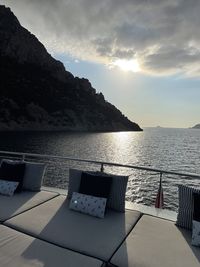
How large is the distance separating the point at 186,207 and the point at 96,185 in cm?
117

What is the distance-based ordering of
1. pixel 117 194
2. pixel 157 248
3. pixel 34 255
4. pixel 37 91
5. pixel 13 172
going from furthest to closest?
pixel 37 91 < pixel 13 172 < pixel 117 194 < pixel 157 248 < pixel 34 255

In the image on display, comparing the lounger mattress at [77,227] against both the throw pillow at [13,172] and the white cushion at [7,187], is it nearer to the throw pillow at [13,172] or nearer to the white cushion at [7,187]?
the white cushion at [7,187]

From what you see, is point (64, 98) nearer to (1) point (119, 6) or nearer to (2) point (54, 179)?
(2) point (54, 179)

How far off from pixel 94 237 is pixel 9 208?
132 cm

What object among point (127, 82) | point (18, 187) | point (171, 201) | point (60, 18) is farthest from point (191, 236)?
point (127, 82)

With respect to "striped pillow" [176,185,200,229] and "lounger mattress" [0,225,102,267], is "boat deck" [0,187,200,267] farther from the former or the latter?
"striped pillow" [176,185,200,229]

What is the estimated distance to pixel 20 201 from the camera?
3.68 m

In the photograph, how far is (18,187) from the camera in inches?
161

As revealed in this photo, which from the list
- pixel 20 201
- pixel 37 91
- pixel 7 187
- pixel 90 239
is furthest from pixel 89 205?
pixel 37 91

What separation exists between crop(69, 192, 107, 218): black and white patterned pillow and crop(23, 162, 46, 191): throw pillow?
1.02 m

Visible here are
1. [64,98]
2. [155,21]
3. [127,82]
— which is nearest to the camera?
[155,21]

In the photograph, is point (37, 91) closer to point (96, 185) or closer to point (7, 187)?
point (7, 187)

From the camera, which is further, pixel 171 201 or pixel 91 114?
pixel 91 114

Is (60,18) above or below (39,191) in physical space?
above
